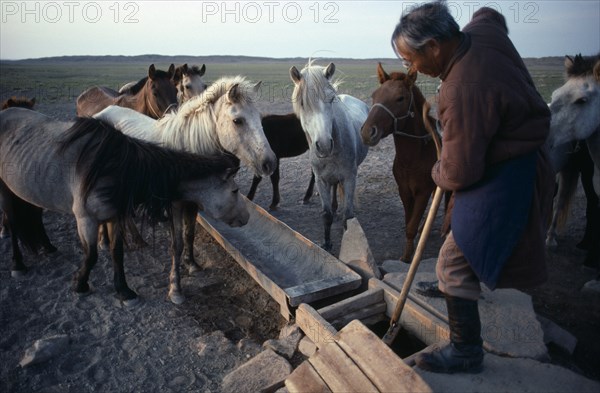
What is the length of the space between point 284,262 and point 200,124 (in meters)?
1.83

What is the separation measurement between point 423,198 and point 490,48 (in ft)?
8.27

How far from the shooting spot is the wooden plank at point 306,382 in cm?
222

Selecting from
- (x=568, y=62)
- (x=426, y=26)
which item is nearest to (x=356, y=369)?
(x=426, y=26)

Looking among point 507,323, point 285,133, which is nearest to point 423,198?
point 507,323

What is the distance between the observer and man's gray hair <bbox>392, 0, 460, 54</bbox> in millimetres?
1828

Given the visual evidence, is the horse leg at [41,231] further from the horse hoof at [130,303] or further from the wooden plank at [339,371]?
the wooden plank at [339,371]

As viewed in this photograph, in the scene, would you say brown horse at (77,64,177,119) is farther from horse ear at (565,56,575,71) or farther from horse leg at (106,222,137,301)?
horse ear at (565,56,575,71)

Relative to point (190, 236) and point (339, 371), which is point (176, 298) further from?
point (339, 371)

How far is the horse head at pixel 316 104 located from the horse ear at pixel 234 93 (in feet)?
2.39

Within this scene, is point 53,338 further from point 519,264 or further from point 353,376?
point 519,264

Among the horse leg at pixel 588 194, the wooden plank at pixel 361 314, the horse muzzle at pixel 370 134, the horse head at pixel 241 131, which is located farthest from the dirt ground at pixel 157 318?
the horse muzzle at pixel 370 134

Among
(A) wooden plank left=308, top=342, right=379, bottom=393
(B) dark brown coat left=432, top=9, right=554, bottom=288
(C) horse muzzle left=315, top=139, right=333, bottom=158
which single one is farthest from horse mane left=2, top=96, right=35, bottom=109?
(B) dark brown coat left=432, top=9, right=554, bottom=288

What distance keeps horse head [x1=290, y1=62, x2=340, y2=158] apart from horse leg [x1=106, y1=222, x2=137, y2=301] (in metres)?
2.23

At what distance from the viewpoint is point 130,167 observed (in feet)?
11.0
